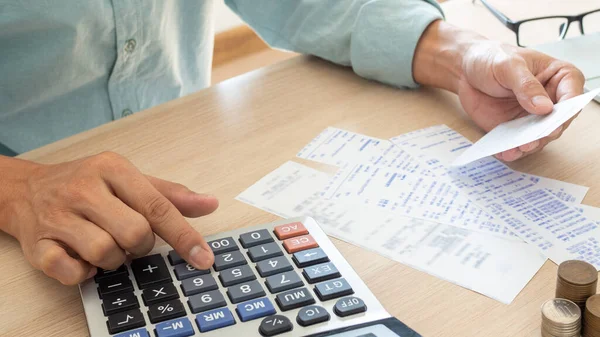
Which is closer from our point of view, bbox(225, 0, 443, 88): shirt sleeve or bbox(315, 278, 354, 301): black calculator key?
bbox(315, 278, 354, 301): black calculator key

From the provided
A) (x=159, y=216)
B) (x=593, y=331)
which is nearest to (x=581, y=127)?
(x=593, y=331)

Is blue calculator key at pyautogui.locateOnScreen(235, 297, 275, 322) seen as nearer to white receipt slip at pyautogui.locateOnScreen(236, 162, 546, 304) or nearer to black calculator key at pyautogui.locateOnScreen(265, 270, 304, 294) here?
black calculator key at pyautogui.locateOnScreen(265, 270, 304, 294)

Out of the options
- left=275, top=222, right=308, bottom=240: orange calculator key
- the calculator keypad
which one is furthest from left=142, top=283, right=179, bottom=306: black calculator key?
left=275, top=222, right=308, bottom=240: orange calculator key

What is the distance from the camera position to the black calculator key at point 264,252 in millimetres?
580

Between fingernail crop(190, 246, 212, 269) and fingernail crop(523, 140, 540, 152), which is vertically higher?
fingernail crop(523, 140, 540, 152)

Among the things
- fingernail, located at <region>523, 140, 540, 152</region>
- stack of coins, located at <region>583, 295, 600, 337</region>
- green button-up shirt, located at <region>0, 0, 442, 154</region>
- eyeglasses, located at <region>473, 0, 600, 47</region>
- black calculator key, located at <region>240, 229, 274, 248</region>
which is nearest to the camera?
stack of coins, located at <region>583, 295, 600, 337</region>

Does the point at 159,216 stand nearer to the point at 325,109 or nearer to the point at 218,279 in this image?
the point at 218,279

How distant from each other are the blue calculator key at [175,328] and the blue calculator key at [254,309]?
0.04m

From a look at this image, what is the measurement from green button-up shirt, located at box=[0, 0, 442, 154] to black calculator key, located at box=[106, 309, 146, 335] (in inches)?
16.7

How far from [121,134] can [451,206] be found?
1.20ft

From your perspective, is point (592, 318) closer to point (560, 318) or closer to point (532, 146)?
point (560, 318)

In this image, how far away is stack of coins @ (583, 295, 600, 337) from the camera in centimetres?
49

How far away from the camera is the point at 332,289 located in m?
0.54

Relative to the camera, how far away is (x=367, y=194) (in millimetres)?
701
